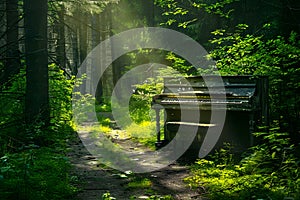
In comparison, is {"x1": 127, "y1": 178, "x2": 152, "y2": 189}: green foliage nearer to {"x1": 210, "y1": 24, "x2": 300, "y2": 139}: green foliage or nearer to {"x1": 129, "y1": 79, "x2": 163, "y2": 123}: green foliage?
{"x1": 210, "y1": 24, "x2": 300, "y2": 139}: green foliage

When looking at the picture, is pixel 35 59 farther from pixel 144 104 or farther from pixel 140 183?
pixel 144 104

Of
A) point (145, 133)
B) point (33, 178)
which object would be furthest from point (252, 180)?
point (145, 133)

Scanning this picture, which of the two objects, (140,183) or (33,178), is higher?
(33,178)

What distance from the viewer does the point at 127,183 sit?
6.38 metres

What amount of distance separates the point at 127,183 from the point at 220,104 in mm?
2926

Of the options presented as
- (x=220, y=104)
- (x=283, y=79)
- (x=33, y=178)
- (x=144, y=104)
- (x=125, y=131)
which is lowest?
(x=125, y=131)

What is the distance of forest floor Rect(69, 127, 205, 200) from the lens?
5627 millimetres

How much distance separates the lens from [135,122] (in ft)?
50.0

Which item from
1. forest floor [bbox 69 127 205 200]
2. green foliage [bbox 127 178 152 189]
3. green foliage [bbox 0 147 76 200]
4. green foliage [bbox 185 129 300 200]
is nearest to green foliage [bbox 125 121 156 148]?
forest floor [bbox 69 127 205 200]

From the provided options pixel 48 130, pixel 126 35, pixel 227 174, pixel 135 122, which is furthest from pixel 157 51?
pixel 227 174

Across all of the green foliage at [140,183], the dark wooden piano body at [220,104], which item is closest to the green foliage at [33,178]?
the green foliage at [140,183]

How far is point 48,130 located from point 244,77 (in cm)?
466

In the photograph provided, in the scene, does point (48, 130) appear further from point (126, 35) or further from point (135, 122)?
point (126, 35)

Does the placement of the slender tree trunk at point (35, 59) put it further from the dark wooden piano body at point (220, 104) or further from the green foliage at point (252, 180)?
the green foliage at point (252, 180)
